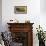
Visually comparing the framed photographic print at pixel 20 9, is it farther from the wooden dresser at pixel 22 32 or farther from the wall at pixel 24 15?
the wooden dresser at pixel 22 32

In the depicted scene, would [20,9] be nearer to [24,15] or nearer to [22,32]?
[24,15]

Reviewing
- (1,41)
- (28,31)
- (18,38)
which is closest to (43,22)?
(28,31)

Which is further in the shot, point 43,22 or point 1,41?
point 43,22

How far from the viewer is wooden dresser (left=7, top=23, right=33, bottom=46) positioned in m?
5.63

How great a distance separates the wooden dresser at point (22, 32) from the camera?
18.5 feet

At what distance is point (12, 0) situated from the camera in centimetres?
580

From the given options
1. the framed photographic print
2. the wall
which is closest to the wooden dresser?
→ the wall

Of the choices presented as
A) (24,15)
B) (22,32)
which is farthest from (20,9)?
(22,32)

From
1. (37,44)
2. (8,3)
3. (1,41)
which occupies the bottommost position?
(37,44)

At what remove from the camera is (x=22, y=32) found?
5.72 meters

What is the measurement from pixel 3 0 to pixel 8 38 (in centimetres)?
183

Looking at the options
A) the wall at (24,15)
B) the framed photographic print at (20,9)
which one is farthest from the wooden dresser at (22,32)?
the framed photographic print at (20,9)

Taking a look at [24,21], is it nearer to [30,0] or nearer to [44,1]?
[30,0]

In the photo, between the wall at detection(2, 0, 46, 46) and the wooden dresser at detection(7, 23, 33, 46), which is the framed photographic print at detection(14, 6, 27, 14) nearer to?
the wall at detection(2, 0, 46, 46)
